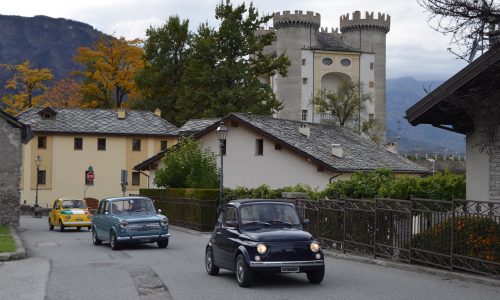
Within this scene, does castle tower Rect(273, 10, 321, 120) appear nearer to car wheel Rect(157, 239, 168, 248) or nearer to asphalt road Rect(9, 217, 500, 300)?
car wheel Rect(157, 239, 168, 248)

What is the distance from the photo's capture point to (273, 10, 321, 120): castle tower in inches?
4306

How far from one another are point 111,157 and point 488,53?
55249mm

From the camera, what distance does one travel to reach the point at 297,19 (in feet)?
366

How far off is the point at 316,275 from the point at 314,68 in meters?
97.9

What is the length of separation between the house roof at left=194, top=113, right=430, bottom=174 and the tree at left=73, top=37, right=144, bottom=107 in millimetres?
30666

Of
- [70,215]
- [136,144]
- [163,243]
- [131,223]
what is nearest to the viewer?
[131,223]

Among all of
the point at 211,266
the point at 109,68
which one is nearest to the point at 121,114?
the point at 109,68

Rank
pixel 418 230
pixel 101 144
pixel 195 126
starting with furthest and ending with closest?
pixel 101 144 < pixel 195 126 < pixel 418 230

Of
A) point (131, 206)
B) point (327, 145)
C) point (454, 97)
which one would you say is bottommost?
point (131, 206)

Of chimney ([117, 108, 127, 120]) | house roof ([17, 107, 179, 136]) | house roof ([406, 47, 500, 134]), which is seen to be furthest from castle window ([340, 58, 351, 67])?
house roof ([406, 47, 500, 134])

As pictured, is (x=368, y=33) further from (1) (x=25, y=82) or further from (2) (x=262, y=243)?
(2) (x=262, y=243)

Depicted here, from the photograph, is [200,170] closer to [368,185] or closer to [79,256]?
[368,185]

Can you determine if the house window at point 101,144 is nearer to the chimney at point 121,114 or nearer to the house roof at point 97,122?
the house roof at point 97,122

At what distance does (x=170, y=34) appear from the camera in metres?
72.8
